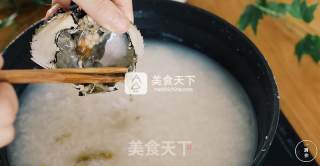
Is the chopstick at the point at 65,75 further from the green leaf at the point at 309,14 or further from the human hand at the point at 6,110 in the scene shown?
the green leaf at the point at 309,14

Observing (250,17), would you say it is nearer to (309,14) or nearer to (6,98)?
(309,14)

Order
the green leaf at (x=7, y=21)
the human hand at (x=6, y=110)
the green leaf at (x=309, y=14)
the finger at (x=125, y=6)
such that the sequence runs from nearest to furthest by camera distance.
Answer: the human hand at (x=6, y=110)
the finger at (x=125, y=6)
the green leaf at (x=309, y=14)
the green leaf at (x=7, y=21)

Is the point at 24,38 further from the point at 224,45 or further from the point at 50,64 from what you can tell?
the point at 224,45

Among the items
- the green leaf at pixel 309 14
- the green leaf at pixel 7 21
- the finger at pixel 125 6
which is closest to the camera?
the finger at pixel 125 6

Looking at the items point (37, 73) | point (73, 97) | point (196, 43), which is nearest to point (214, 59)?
point (196, 43)

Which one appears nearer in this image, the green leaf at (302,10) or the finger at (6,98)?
the finger at (6,98)

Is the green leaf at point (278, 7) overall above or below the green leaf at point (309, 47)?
above

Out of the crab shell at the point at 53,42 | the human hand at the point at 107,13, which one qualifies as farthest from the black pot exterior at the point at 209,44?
the human hand at the point at 107,13

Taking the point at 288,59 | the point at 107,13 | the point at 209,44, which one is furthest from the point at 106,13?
the point at 288,59
